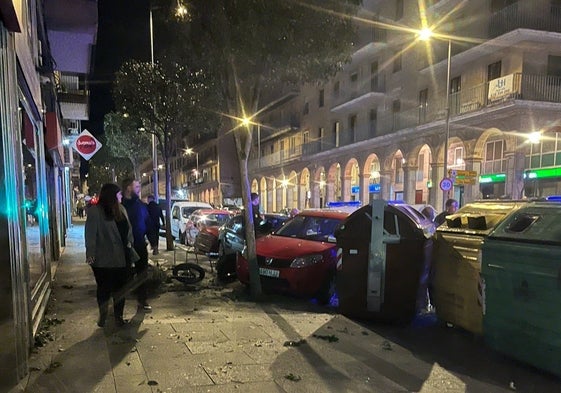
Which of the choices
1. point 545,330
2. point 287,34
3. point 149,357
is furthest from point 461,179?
point 149,357

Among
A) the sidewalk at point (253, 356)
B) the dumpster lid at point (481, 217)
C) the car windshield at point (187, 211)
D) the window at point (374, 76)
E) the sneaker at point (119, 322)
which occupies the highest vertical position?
the window at point (374, 76)

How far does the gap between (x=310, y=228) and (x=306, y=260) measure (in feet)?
4.56

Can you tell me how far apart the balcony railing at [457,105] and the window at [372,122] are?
0.32ft

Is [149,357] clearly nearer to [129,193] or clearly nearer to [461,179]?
[129,193]

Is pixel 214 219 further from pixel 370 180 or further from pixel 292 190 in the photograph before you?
pixel 292 190

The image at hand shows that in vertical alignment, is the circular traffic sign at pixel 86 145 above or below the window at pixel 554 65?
below

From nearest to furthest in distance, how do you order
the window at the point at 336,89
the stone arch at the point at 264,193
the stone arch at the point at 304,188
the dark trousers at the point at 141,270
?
the dark trousers at the point at 141,270 < the window at the point at 336,89 < the stone arch at the point at 304,188 < the stone arch at the point at 264,193

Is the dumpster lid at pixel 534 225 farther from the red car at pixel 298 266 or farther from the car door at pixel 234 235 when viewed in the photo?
the car door at pixel 234 235

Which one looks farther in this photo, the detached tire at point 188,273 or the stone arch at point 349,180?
the stone arch at point 349,180

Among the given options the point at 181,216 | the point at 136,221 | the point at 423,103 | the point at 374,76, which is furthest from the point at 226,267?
the point at 374,76

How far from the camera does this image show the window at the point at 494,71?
67.8ft

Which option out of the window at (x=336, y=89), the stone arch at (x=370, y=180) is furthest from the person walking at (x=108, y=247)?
the window at (x=336, y=89)

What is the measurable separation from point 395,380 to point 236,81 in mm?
4983

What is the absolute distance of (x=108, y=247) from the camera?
5.02 m
